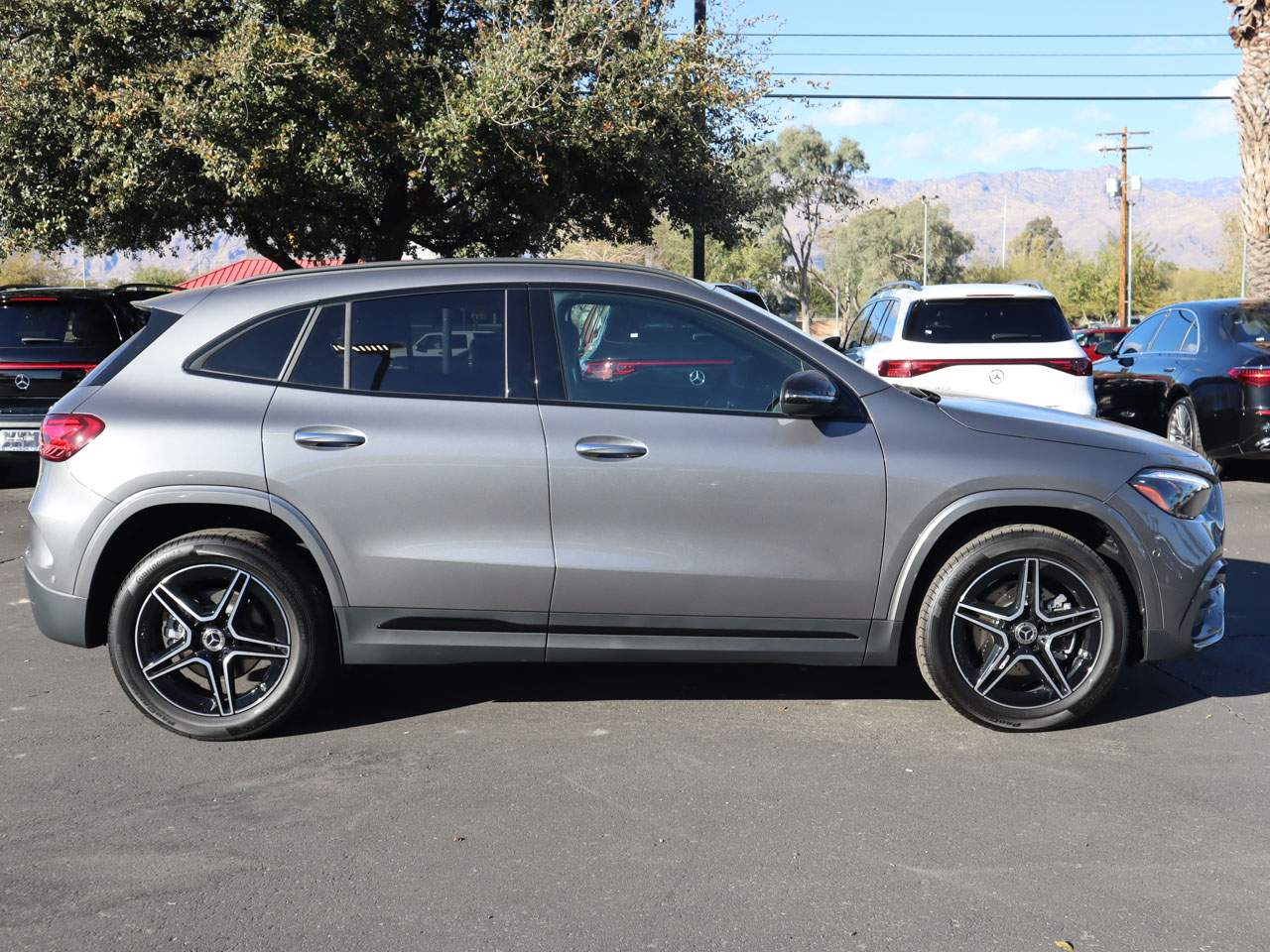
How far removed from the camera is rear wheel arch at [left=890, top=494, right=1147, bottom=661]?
4.80 meters

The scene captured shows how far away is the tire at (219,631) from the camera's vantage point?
473 cm

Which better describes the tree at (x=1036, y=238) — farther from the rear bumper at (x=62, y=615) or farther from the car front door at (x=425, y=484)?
the rear bumper at (x=62, y=615)

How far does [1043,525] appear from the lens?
16.2ft

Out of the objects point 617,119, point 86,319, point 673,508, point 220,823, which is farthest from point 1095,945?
point 617,119

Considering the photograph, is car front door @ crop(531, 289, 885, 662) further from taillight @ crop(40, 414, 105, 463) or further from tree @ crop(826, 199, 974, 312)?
tree @ crop(826, 199, 974, 312)

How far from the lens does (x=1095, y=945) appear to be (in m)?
3.27

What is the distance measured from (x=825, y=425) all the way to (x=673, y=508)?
25.4 inches

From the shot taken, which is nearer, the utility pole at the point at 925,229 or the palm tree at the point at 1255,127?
the palm tree at the point at 1255,127

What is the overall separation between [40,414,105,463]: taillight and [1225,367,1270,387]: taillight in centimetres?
918

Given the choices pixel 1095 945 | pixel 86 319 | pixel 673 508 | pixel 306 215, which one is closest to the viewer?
pixel 1095 945

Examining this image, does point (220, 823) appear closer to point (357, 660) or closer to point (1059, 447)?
point (357, 660)

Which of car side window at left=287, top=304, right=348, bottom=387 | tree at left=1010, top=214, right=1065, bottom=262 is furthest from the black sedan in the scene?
tree at left=1010, top=214, right=1065, bottom=262

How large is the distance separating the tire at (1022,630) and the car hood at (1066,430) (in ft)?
1.22

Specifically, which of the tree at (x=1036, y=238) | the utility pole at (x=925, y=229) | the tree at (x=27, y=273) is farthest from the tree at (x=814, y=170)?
the tree at (x=1036, y=238)
